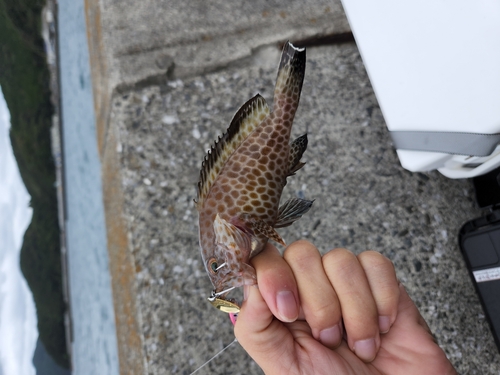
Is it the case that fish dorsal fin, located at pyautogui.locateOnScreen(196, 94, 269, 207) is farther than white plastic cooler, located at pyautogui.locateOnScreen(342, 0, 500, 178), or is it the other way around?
white plastic cooler, located at pyautogui.locateOnScreen(342, 0, 500, 178)

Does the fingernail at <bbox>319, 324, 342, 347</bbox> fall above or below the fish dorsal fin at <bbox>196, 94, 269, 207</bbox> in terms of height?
below

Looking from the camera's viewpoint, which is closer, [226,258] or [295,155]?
[226,258]

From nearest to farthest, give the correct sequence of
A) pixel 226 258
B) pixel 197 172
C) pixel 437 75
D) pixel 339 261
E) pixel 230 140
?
pixel 226 258 < pixel 230 140 < pixel 339 261 < pixel 437 75 < pixel 197 172

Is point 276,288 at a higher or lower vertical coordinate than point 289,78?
lower

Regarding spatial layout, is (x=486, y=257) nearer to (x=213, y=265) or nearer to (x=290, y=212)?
Result: (x=290, y=212)

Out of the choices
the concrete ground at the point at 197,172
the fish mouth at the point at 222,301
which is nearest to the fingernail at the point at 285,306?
the fish mouth at the point at 222,301

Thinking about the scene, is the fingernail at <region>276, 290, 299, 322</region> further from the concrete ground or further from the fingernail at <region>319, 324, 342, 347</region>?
the concrete ground

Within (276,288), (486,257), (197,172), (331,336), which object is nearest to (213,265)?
(276,288)

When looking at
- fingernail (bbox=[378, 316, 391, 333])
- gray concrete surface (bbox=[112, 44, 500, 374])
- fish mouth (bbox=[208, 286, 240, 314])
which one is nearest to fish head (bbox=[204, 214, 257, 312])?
fish mouth (bbox=[208, 286, 240, 314])
